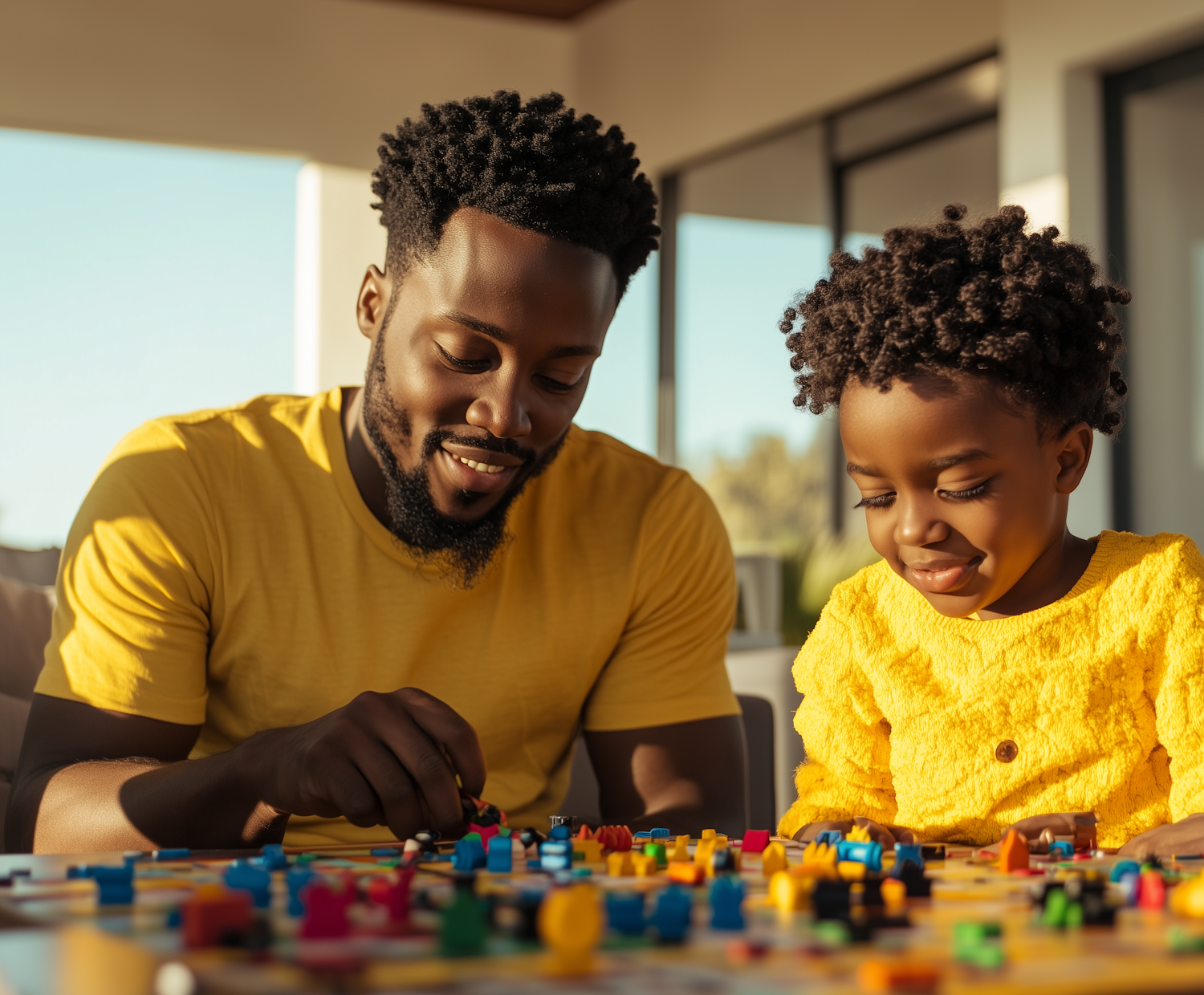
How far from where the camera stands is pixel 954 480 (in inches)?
58.0

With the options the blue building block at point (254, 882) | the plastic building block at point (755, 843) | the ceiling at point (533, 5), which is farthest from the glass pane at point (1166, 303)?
the blue building block at point (254, 882)

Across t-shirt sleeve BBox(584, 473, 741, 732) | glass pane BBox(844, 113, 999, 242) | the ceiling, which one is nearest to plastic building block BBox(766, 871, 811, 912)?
t-shirt sleeve BBox(584, 473, 741, 732)

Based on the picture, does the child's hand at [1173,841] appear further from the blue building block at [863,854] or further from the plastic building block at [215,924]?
the plastic building block at [215,924]

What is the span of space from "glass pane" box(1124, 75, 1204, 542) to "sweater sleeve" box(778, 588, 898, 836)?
334 centimetres

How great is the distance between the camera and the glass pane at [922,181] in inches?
212

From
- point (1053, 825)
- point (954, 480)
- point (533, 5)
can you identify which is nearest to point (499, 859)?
point (1053, 825)

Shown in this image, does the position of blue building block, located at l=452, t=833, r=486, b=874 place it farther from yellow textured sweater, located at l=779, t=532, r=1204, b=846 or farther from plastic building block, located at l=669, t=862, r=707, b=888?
yellow textured sweater, located at l=779, t=532, r=1204, b=846

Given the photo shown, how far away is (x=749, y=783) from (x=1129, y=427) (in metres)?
2.82

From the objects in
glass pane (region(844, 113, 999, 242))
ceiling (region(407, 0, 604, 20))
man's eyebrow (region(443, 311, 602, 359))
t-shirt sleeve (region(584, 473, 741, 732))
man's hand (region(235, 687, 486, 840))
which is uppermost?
ceiling (region(407, 0, 604, 20))

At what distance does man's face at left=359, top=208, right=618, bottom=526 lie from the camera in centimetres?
170

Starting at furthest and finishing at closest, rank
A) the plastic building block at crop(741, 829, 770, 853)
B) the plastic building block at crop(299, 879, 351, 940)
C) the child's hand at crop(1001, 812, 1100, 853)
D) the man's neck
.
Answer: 1. the man's neck
2. the child's hand at crop(1001, 812, 1100, 853)
3. the plastic building block at crop(741, 829, 770, 853)
4. the plastic building block at crop(299, 879, 351, 940)

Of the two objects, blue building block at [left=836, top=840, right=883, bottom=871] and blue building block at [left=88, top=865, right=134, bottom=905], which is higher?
blue building block at [left=88, top=865, right=134, bottom=905]

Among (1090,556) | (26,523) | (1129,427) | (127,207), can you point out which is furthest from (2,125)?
(1090,556)

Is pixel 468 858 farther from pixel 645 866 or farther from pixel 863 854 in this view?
pixel 863 854
